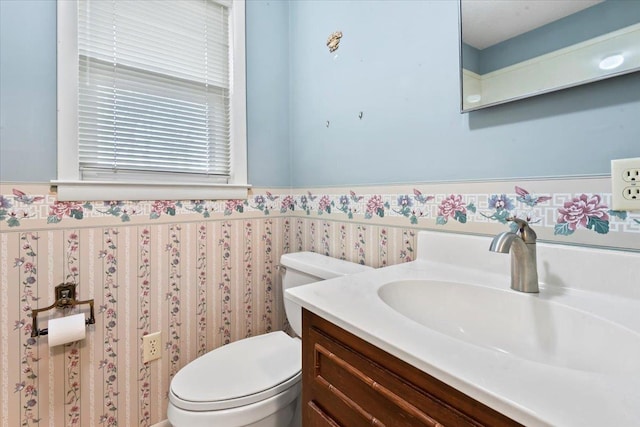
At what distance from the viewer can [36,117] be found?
0.97 m

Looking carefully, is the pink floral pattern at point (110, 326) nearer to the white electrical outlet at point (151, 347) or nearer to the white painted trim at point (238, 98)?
the white electrical outlet at point (151, 347)

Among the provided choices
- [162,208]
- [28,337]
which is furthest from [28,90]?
[28,337]

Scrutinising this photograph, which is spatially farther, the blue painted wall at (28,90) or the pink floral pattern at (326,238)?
the pink floral pattern at (326,238)

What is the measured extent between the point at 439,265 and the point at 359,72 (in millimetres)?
811

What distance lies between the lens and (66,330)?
958mm

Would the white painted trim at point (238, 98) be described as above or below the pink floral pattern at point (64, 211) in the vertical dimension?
above

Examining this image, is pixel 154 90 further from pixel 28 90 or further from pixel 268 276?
pixel 268 276

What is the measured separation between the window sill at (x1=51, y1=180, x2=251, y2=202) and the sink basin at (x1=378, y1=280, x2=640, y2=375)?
911mm

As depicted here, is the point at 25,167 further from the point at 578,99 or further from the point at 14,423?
the point at 578,99

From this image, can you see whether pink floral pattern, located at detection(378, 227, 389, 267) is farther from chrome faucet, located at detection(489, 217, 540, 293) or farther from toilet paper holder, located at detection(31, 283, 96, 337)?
toilet paper holder, located at detection(31, 283, 96, 337)

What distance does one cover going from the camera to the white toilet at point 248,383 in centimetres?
83

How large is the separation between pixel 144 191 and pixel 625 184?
4.71 ft

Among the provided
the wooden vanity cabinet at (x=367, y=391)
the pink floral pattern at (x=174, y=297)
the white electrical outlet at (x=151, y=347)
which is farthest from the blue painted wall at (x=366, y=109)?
the white electrical outlet at (x=151, y=347)

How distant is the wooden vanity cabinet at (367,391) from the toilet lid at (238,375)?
0.92 feet
